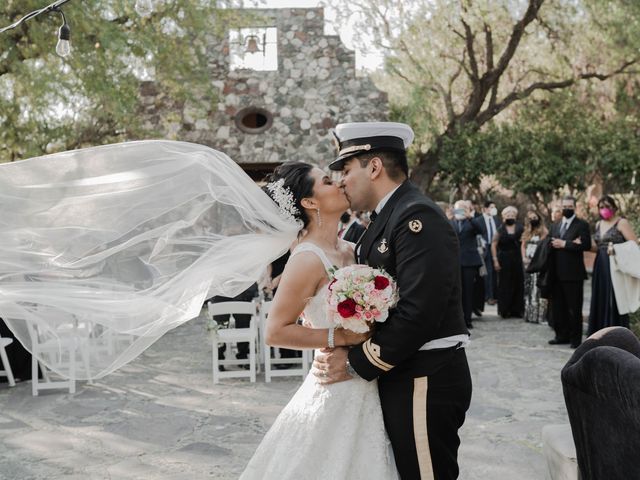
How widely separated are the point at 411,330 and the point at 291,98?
16.2m

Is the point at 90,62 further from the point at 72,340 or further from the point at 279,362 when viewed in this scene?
the point at 72,340

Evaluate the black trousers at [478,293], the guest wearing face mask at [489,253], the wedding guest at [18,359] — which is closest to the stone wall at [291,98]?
the guest wearing face mask at [489,253]

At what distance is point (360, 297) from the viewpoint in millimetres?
2877

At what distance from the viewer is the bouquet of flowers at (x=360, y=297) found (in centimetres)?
288

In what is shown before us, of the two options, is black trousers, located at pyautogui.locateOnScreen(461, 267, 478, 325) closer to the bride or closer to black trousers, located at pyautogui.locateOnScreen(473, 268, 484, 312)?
black trousers, located at pyautogui.locateOnScreen(473, 268, 484, 312)

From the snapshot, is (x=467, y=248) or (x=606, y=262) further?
(x=467, y=248)

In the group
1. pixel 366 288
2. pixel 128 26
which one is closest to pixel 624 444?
pixel 366 288

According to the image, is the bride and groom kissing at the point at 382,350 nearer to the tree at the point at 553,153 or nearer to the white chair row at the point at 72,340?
the white chair row at the point at 72,340

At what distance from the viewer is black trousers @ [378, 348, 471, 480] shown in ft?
9.71

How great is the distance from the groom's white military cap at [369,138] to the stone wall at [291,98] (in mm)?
15325

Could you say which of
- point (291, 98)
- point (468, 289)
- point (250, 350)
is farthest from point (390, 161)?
point (291, 98)

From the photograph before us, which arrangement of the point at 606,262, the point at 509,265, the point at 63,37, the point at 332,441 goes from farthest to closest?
the point at 509,265
the point at 606,262
the point at 63,37
the point at 332,441

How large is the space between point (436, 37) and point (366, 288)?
1863 centimetres

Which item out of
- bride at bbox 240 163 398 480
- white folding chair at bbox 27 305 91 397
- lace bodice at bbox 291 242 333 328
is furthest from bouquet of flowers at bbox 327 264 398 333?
white folding chair at bbox 27 305 91 397
